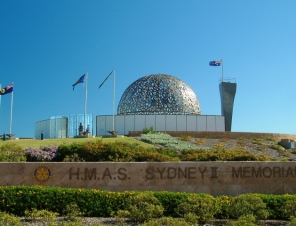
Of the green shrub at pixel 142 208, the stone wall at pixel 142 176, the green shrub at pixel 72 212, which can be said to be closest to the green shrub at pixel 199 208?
the green shrub at pixel 142 208

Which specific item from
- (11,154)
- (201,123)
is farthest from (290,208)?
(201,123)

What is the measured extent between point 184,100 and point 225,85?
5501 millimetres

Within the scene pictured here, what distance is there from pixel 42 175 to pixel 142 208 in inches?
167

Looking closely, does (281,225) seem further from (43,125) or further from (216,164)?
(43,125)

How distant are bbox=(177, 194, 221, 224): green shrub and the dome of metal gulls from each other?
30132 mm

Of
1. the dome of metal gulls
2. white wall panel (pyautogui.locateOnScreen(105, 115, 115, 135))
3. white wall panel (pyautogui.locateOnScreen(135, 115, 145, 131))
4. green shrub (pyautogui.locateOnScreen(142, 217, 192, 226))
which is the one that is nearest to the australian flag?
the dome of metal gulls

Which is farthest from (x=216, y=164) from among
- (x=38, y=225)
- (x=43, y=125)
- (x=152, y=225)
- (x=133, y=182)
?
(x=43, y=125)

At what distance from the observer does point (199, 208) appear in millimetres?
8742

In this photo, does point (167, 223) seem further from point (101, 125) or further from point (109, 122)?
point (101, 125)

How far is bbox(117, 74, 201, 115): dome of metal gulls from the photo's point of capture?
39.3 meters

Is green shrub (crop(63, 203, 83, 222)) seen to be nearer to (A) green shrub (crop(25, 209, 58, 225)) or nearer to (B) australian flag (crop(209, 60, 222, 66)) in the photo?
(A) green shrub (crop(25, 209, 58, 225))

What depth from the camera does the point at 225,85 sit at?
141 feet

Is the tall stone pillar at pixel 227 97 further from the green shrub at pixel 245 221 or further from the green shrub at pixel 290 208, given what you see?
the green shrub at pixel 245 221

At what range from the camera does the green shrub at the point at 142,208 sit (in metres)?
8.55
